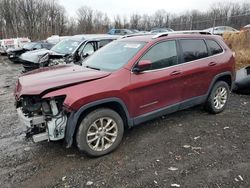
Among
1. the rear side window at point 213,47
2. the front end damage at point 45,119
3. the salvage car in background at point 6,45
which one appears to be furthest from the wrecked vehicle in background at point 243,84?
the salvage car in background at point 6,45

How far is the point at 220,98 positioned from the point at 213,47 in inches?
45.0

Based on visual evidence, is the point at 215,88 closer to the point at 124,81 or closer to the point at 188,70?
the point at 188,70

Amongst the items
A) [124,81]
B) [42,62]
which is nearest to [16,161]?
[124,81]

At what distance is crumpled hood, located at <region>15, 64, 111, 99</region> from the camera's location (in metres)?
3.53

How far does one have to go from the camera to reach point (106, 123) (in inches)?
153

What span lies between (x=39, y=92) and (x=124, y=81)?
49.4 inches

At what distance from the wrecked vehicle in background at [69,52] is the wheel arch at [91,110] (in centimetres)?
419

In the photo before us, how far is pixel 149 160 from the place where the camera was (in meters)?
3.76

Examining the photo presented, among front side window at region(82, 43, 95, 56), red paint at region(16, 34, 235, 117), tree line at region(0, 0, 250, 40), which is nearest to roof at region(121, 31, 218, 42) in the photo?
red paint at region(16, 34, 235, 117)

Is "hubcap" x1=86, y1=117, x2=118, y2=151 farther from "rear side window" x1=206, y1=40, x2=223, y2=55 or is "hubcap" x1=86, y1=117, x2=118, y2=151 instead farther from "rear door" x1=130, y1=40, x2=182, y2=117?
"rear side window" x1=206, y1=40, x2=223, y2=55

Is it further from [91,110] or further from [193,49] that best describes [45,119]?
[193,49]

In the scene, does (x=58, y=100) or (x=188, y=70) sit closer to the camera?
(x=58, y=100)

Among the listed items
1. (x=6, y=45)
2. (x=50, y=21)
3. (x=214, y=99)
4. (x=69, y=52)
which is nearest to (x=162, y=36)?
(x=214, y=99)

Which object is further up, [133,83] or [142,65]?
[142,65]
